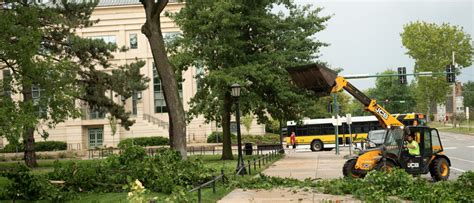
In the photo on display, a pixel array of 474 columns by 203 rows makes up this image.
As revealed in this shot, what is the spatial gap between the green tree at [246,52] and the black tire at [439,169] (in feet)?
45.9

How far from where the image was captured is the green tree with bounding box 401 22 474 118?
7650 centimetres

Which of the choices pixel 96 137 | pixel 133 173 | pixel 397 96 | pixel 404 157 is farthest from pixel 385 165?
pixel 397 96

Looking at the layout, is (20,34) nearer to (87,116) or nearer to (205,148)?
(205,148)

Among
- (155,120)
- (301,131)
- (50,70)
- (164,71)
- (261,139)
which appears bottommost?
(261,139)

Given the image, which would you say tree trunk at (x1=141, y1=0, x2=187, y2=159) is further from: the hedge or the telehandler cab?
the hedge

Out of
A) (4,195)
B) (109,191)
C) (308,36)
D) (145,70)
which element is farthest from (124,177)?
(145,70)

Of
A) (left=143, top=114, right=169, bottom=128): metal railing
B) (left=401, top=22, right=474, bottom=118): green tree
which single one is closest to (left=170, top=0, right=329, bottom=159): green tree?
(left=143, top=114, right=169, bottom=128): metal railing

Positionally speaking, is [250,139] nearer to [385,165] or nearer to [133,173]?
[385,165]

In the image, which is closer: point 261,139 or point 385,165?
point 385,165

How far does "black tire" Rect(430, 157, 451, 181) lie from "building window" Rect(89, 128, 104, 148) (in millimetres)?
52701

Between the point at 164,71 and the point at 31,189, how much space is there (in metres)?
7.84

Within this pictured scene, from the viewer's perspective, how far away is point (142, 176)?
16266 mm

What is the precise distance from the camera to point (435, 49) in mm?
79312

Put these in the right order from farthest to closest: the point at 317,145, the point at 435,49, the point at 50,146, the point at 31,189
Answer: the point at 435,49, the point at 50,146, the point at 317,145, the point at 31,189
